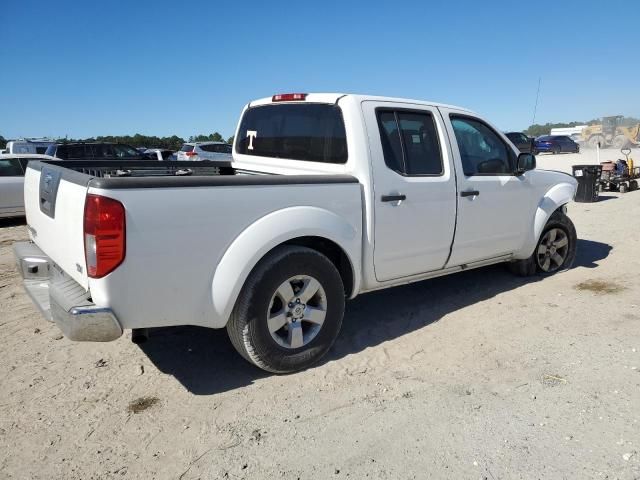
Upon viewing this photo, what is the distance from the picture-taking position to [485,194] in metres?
4.48

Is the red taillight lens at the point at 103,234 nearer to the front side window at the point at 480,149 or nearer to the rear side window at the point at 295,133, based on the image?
the rear side window at the point at 295,133

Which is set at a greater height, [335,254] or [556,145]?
[556,145]

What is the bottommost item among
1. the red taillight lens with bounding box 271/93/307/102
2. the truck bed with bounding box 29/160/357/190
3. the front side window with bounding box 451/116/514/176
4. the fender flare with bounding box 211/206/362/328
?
the fender flare with bounding box 211/206/362/328

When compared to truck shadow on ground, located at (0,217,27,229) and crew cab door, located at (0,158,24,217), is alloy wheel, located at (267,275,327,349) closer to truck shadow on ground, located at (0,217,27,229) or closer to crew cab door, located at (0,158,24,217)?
crew cab door, located at (0,158,24,217)

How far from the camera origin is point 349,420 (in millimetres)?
2852

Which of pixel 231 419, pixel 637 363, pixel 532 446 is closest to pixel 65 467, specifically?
pixel 231 419

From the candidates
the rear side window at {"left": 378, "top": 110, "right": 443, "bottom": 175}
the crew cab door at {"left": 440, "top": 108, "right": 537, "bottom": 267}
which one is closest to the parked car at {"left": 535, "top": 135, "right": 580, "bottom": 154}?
the crew cab door at {"left": 440, "top": 108, "right": 537, "bottom": 267}

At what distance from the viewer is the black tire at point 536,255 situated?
545cm

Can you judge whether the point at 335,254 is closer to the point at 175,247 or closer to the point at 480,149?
the point at 175,247

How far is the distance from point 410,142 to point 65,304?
9.09ft

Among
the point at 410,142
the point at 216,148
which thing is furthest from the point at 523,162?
the point at 216,148

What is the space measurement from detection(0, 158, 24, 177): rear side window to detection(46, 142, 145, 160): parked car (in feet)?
14.2

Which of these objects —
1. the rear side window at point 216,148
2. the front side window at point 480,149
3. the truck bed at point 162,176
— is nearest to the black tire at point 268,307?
the truck bed at point 162,176

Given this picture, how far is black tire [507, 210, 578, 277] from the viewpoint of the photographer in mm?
5449
